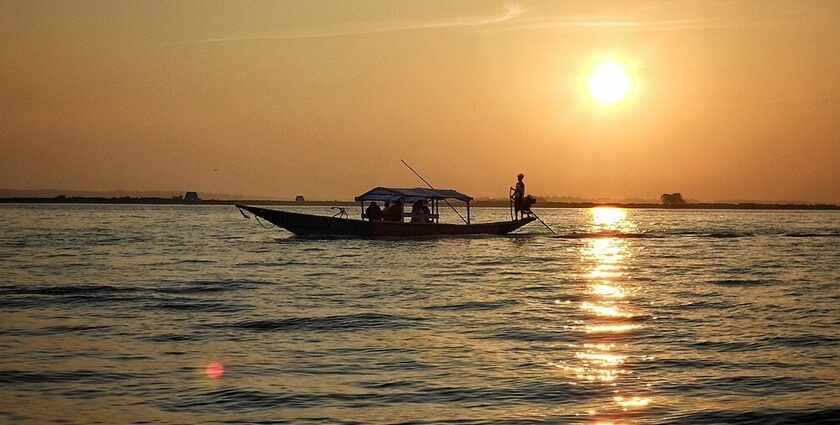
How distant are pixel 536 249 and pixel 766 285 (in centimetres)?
2533

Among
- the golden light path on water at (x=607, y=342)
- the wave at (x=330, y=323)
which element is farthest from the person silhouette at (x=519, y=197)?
the wave at (x=330, y=323)

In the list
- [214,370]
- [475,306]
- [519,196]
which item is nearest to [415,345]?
[214,370]

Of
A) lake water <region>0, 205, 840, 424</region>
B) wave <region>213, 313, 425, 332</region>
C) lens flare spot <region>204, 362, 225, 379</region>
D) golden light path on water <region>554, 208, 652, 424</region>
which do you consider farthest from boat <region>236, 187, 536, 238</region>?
lens flare spot <region>204, 362, 225, 379</region>

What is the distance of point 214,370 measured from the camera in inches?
605

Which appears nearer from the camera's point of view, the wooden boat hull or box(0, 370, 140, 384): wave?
box(0, 370, 140, 384): wave

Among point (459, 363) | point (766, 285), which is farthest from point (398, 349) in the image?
point (766, 285)

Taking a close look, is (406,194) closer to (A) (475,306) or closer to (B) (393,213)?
(B) (393,213)

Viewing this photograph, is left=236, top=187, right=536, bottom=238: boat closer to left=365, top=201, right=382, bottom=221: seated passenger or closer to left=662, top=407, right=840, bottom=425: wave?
left=365, top=201, right=382, bottom=221: seated passenger

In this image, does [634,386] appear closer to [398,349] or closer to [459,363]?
[459,363]

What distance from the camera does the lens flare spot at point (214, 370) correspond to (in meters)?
14.9

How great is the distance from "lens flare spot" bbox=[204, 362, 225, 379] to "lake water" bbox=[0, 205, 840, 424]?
0.09 metres

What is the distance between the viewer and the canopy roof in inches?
2237

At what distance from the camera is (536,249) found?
2253 inches

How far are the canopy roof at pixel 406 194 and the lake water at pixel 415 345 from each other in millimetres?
18305
